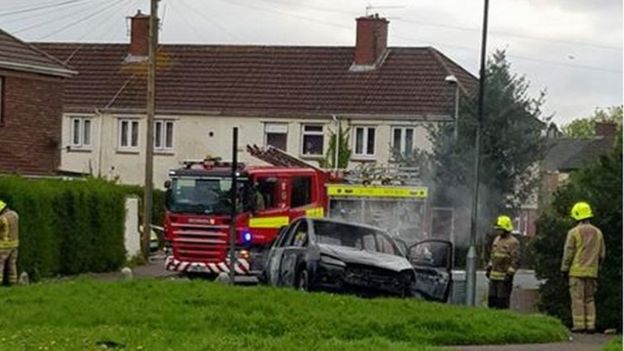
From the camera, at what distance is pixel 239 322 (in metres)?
16.5

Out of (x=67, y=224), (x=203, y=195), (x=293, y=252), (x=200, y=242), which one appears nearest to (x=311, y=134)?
(x=67, y=224)

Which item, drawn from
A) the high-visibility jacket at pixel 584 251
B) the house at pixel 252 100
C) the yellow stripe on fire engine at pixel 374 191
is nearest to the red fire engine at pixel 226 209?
the yellow stripe on fire engine at pixel 374 191

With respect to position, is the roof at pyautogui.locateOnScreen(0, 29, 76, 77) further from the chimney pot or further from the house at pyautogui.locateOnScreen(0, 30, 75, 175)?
the chimney pot

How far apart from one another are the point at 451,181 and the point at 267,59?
16.1m

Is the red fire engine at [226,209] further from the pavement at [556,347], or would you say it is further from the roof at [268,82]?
the roof at [268,82]

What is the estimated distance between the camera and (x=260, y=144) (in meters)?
57.4

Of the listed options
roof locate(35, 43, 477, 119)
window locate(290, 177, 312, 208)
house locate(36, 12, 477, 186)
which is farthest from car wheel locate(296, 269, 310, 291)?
roof locate(35, 43, 477, 119)

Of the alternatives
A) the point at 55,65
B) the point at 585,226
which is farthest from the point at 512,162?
the point at 585,226

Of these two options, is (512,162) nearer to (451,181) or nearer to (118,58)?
(451,181)

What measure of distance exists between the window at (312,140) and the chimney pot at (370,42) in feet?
11.3

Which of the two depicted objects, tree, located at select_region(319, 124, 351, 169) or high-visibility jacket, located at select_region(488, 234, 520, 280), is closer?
high-visibility jacket, located at select_region(488, 234, 520, 280)

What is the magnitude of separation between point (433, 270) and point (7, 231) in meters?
7.20

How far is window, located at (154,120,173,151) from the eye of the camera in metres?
59.3

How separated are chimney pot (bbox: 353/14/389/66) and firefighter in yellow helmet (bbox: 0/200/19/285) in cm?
3446
